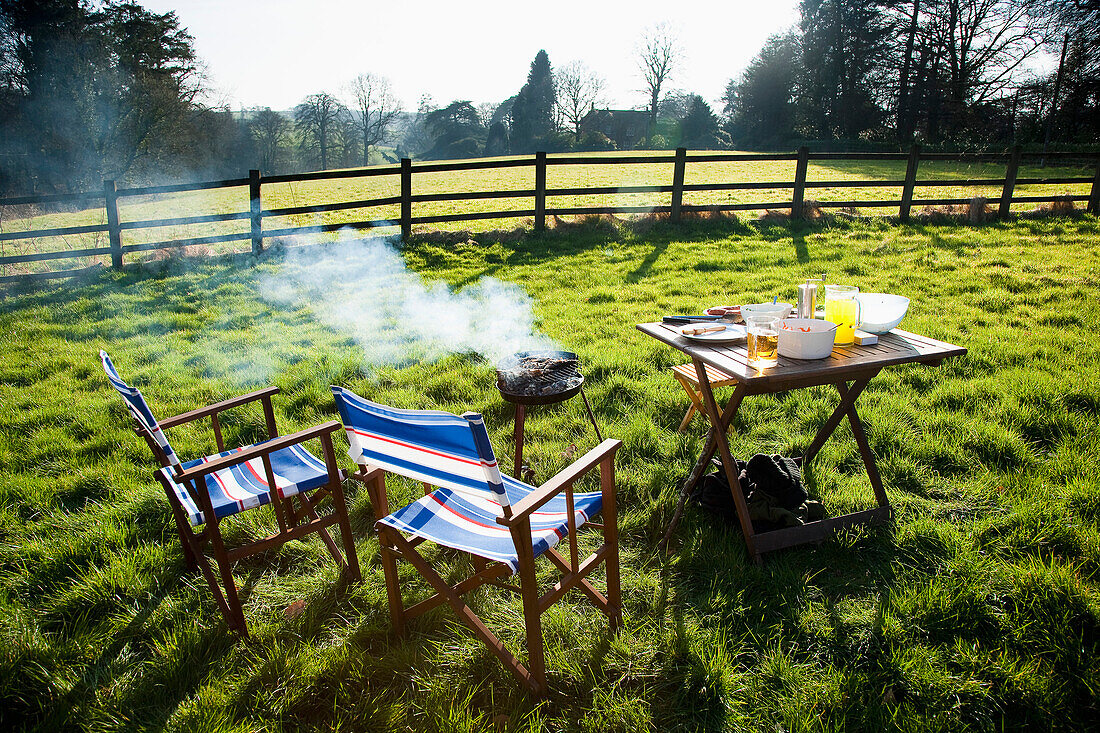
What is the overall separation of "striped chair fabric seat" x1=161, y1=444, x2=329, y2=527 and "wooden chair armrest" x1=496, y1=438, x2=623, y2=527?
107 centimetres

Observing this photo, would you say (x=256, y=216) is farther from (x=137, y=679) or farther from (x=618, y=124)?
(x=618, y=124)

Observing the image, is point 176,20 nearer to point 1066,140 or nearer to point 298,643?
point 298,643

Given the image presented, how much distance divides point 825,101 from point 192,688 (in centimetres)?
4000

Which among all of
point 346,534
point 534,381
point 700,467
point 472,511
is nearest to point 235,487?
point 346,534

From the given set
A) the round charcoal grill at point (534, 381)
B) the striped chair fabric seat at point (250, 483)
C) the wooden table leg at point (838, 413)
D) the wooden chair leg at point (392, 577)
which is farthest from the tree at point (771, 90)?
the wooden chair leg at point (392, 577)

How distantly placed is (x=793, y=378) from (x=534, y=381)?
1409 millimetres

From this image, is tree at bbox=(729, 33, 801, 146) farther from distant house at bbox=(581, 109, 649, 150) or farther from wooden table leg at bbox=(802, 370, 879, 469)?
wooden table leg at bbox=(802, 370, 879, 469)

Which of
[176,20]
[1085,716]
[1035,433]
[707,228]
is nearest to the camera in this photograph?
[1085,716]

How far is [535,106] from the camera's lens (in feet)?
162

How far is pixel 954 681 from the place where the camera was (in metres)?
1.98

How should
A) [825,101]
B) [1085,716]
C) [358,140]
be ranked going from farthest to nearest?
[358,140] < [825,101] < [1085,716]

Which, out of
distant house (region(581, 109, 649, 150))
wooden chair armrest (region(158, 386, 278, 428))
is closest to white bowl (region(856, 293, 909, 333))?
wooden chair armrest (region(158, 386, 278, 428))

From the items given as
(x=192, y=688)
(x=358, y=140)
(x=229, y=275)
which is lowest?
(x=192, y=688)

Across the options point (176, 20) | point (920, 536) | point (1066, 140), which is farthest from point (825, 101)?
point (920, 536)
